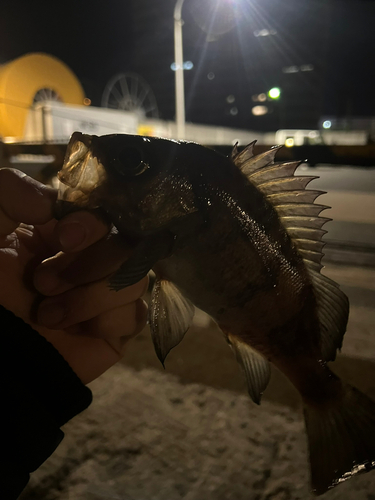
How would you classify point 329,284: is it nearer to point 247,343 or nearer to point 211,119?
point 247,343

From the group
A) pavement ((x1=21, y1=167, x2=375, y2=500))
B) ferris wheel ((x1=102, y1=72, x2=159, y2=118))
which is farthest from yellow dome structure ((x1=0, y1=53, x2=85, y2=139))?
pavement ((x1=21, y1=167, x2=375, y2=500))

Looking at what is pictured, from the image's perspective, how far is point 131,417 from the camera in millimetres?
1909

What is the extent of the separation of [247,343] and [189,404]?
1.14m

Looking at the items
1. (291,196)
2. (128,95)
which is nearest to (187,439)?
(291,196)

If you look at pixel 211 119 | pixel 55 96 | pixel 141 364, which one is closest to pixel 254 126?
pixel 211 119

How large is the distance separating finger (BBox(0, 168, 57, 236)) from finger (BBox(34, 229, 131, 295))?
12 centimetres

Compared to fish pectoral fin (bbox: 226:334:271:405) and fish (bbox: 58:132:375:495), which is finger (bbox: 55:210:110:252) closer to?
fish (bbox: 58:132:375:495)

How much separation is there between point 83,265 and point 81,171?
240 mm

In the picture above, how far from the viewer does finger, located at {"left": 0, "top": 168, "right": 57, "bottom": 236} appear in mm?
904

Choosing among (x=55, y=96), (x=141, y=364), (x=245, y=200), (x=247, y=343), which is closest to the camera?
(x=245, y=200)

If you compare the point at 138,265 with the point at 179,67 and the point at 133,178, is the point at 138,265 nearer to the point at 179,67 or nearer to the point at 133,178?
the point at 133,178

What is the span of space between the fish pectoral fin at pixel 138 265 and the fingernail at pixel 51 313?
0.32 metres

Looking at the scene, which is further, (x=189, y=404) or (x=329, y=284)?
(x=189, y=404)

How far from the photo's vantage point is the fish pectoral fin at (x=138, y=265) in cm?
79
